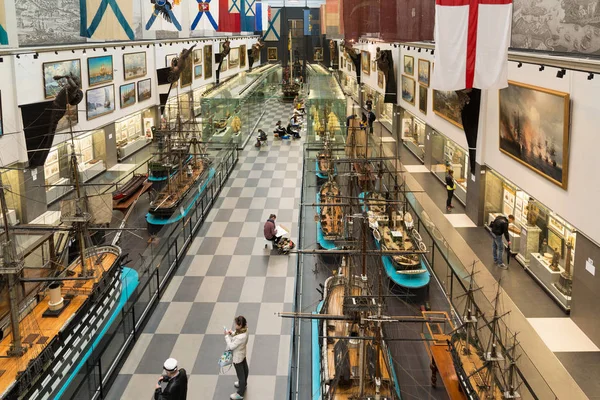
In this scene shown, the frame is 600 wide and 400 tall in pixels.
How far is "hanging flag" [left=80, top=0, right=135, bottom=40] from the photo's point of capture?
44.2ft

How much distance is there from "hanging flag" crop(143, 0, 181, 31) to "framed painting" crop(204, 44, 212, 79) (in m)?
Result: 17.0

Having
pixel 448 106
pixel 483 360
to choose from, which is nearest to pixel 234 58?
pixel 448 106

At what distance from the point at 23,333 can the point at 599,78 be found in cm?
1141

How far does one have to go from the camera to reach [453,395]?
27.1ft

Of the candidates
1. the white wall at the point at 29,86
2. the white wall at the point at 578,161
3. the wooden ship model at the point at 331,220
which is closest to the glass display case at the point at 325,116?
the wooden ship model at the point at 331,220

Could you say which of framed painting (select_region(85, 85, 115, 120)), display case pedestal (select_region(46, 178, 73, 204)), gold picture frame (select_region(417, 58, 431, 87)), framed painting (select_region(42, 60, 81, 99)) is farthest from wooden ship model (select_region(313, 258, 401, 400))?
gold picture frame (select_region(417, 58, 431, 87))

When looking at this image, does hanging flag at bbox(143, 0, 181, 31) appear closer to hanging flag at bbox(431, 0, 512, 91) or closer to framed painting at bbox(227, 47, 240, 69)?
hanging flag at bbox(431, 0, 512, 91)

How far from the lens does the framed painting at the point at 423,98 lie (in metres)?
23.6

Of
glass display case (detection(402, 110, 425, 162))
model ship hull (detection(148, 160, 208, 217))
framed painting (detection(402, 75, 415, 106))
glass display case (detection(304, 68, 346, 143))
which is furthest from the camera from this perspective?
glass display case (detection(402, 110, 425, 162))

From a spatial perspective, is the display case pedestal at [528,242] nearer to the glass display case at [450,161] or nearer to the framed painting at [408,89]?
the glass display case at [450,161]

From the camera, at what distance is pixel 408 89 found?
88.4ft

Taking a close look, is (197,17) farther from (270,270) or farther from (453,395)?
(453,395)

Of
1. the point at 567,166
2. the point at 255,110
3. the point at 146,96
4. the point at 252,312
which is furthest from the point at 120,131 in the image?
the point at 567,166

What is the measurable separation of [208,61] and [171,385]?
34723 mm
